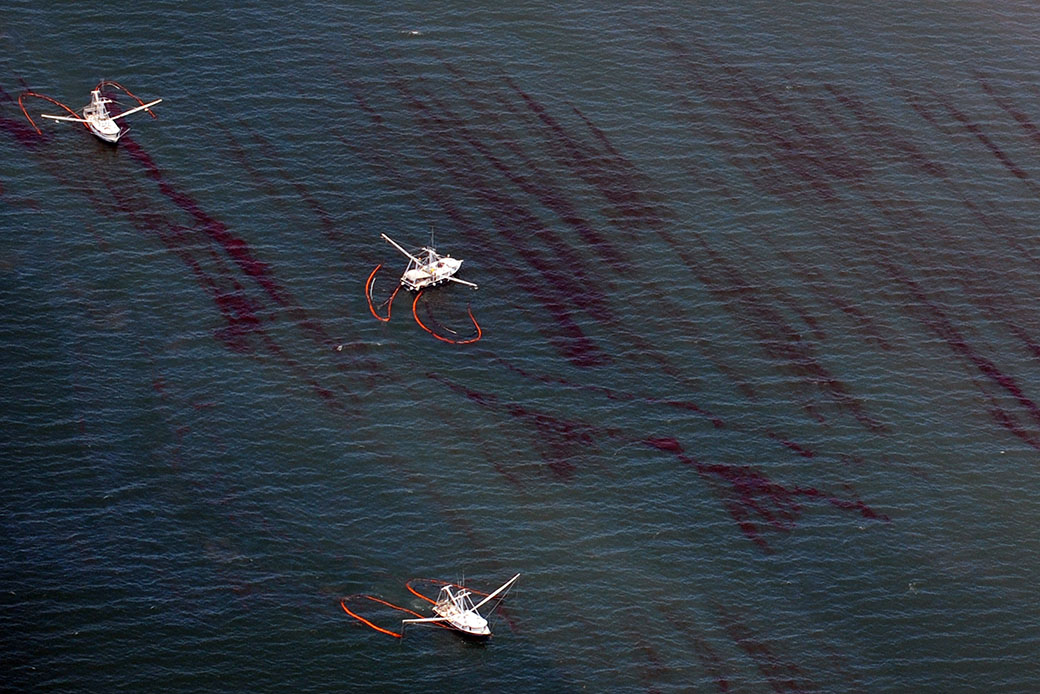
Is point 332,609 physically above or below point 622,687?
above

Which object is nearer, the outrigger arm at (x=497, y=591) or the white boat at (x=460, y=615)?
the white boat at (x=460, y=615)

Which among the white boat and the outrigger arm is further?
the outrigger arm

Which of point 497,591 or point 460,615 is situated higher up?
point 497,591

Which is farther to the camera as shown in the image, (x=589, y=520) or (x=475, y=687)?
(x=589, y=520)

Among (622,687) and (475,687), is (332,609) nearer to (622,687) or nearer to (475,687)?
(475,687)

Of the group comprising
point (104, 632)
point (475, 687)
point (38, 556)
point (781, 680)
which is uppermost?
point (38, 556)

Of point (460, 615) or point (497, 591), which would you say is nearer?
point (460, 615)

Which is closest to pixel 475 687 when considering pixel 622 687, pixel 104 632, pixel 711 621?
pixel 622 687
